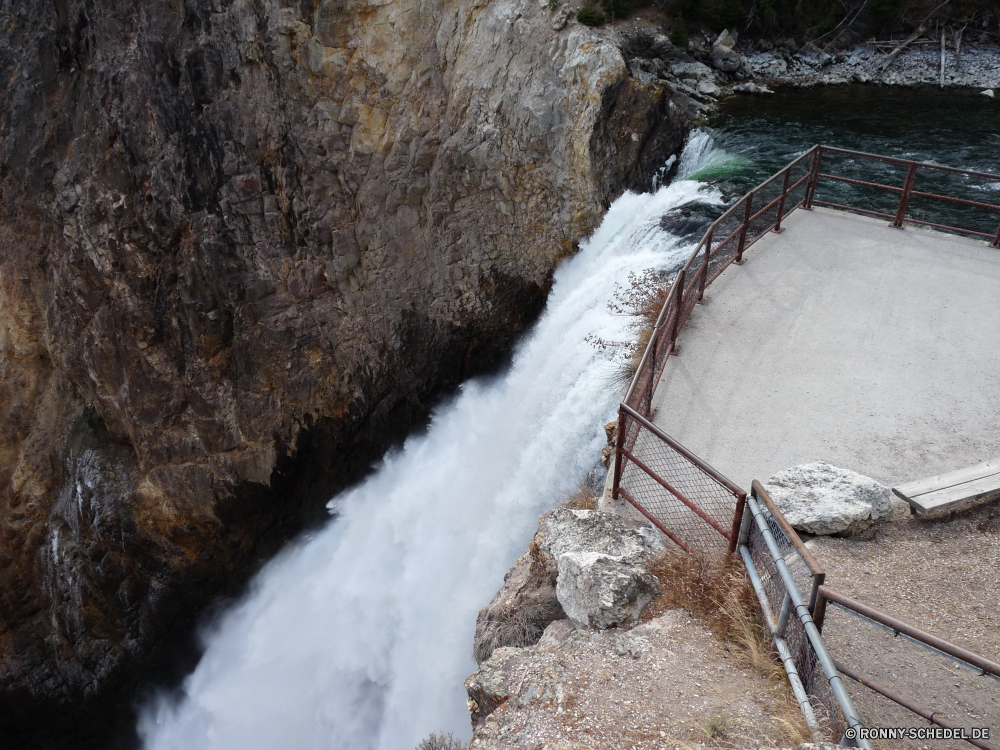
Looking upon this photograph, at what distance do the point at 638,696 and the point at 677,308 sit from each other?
13.0 ft

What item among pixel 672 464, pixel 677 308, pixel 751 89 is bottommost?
pixel 672 464

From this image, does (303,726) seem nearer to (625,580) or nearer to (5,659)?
(625,580)

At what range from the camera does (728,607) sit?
14.8ft

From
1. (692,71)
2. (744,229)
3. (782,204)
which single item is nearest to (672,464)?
(744,229)

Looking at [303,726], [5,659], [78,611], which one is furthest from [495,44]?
[5,659]

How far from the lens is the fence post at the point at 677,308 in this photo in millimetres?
6688

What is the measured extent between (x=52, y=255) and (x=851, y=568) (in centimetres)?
1955

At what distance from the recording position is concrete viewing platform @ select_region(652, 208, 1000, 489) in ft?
19.1

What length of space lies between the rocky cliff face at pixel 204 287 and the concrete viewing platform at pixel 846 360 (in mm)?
6735

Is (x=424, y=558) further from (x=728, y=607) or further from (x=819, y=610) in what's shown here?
(x=819, y=610)

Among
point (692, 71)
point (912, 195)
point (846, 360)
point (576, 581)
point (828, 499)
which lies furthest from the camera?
point (692, 71)

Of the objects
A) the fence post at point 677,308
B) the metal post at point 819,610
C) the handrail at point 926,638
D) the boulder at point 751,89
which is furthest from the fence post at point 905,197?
the boulder at point 751,89

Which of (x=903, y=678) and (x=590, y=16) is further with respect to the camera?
(x=590, y=16)

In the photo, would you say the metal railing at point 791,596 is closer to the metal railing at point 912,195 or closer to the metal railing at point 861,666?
the metal railing at point 861,666
